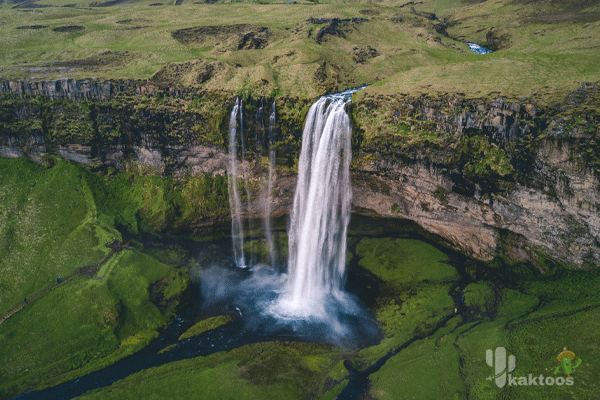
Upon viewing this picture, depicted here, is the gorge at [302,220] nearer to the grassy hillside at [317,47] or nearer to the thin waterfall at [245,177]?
the thin waterfall at [245,177]

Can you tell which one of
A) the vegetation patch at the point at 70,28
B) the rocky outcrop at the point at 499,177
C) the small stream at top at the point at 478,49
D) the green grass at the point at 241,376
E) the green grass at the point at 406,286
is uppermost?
the vegetation patch at the point at 70,28

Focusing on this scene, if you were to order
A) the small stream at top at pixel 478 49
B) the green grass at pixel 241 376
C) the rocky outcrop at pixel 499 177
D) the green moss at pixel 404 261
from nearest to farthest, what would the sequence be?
the green grass at pixel 241 376 < the rocky outcrop at pixel 499 177 < the green moss at pixel 404 261 < the small stream at top at pixel 478 49

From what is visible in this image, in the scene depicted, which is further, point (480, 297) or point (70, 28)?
point (70, 28)

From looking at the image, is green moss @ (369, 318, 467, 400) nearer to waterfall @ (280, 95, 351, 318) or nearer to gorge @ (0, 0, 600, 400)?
gorge @ (0, 0, 600, 400)

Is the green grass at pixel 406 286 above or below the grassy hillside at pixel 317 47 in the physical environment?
below

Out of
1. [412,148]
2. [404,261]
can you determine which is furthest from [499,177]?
[404,261]

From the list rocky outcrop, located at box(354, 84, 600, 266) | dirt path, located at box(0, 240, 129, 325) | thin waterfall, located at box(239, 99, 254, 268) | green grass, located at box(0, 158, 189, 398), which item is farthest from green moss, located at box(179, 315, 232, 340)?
rocky outcrop, located at box(354, 84, 600, 266)

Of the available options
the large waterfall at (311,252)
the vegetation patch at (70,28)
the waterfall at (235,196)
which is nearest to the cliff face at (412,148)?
the waterfall at (235,196)

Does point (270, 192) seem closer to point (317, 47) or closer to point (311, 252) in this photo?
point (311, 252)
